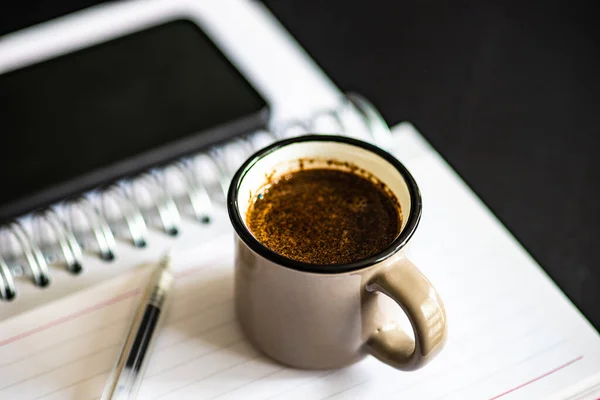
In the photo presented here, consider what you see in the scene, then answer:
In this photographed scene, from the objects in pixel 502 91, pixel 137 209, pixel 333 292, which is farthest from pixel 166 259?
pixel 502 91

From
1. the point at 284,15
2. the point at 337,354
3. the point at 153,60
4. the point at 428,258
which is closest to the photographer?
the point at 337,354

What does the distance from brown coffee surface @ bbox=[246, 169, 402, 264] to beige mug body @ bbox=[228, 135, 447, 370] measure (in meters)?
0.01

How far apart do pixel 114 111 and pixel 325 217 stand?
0.36 metres

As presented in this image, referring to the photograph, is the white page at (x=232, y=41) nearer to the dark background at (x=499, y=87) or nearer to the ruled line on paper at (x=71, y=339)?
the dark background at (x=499, y=87)

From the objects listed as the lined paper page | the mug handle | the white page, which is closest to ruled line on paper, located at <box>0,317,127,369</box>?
the lined paper page

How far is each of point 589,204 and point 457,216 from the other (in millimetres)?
295

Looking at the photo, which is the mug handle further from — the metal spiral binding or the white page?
the white page

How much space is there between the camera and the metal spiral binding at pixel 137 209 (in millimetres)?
712

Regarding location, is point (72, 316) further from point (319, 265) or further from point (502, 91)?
point (502, 91)

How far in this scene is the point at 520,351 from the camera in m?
0.63

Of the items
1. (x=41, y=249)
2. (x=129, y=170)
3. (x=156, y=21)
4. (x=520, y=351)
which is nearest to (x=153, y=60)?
(x=156, y=21)

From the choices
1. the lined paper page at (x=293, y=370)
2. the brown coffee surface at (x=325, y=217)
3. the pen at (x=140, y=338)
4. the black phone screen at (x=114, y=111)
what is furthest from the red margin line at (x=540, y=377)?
the black phone screen at (x=114, y=111)

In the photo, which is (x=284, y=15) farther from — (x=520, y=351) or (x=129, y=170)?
(x=520, y=351)

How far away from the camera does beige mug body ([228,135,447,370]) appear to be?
21.2 inches
